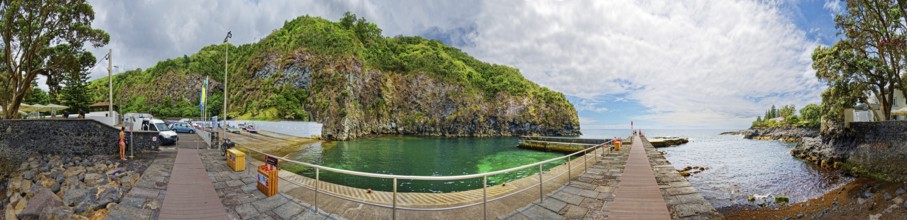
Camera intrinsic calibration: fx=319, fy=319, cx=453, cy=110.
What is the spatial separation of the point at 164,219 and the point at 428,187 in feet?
31.9

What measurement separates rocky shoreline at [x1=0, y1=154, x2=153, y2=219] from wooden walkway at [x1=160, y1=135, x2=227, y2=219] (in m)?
1.04

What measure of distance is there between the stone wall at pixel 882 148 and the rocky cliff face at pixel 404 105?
1895 inches

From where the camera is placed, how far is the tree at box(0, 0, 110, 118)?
16297 mm

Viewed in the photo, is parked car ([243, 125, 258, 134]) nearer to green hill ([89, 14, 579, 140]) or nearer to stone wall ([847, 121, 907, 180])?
green hill ([89, 14, 579, 140])

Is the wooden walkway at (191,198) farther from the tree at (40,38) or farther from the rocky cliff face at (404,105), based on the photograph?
the rocky cliff face at (404,105)

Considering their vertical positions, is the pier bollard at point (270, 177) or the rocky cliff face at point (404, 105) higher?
the rocky cliff face at point (404, 105)

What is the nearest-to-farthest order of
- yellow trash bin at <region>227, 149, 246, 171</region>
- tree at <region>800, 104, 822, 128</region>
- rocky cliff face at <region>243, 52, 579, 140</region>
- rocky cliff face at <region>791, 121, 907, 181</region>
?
1. yellow trash bin at <region>227, 149, 246, 171</region>
2. rocky cliff face at <region>791, 121, 907, 181</region>
3. rocky cliff face at <region>243, 52, 579, 140</region>
4. tree at <region>800, 104, 822, 128</region>

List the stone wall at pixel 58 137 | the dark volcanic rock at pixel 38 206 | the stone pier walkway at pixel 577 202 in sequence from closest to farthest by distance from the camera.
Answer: the stone pier walkway at pixel 577 202 → the dark volcanic rock at pixel 38 206 → the stone wall at pixel 58 137

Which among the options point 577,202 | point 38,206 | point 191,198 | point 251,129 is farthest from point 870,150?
point 251,129

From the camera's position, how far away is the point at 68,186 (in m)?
9.48

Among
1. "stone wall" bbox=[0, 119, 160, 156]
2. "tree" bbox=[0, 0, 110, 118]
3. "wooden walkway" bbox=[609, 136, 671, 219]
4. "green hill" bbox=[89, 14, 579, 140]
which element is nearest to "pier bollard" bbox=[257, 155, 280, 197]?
"wooden walkway" bbox=[609, 136, 671, 219]

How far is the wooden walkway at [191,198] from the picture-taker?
5.70 metres

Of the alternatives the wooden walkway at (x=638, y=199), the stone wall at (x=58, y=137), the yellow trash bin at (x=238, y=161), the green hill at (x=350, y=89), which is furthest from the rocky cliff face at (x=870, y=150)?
the green hill at (x=350, y=89)

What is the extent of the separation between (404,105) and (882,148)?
61432 mm
